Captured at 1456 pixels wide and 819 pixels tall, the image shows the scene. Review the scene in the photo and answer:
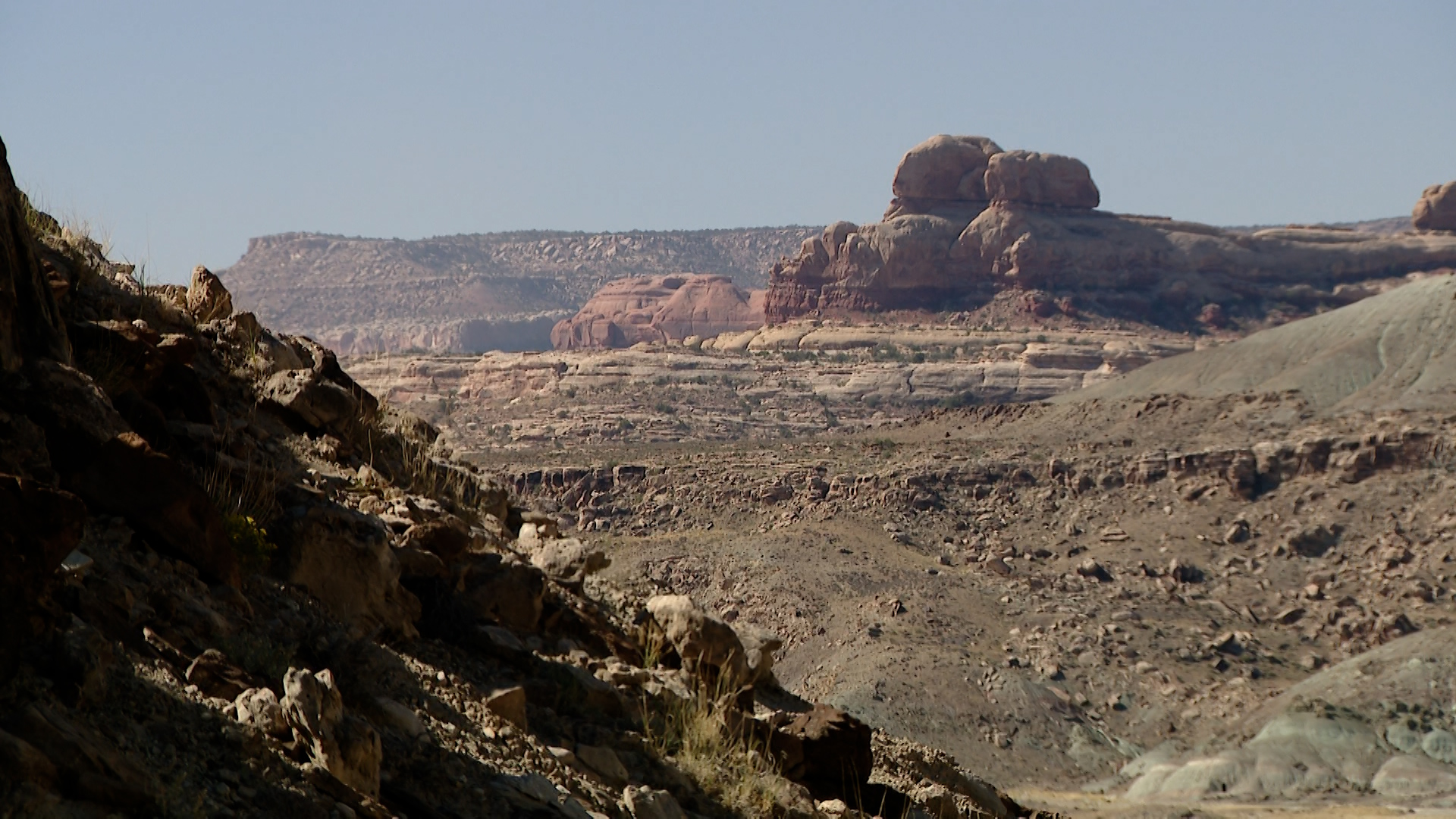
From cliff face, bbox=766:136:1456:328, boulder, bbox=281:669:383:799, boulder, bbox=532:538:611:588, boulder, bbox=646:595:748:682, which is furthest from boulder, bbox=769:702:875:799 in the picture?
cliff face, bbox=766:136:1456:328

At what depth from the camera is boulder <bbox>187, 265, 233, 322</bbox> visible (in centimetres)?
1155

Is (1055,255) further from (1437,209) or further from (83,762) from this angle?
(83,762)

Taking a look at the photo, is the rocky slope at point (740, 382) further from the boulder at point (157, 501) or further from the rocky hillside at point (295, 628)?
the boulder at point (157, 501)

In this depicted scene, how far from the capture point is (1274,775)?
34.6 metres

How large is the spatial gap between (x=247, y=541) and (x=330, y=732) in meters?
2.02

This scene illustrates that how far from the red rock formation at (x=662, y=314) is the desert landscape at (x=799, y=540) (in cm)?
2683

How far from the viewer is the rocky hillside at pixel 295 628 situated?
17.5ft

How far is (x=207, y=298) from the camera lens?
1184cm

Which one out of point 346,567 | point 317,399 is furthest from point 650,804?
point 317,399

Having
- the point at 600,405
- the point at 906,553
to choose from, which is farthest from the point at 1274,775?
the point at 600,405

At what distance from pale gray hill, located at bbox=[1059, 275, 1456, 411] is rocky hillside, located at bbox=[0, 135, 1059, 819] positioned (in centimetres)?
5262

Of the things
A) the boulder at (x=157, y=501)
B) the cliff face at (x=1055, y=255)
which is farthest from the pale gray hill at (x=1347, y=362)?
the boulder at (x=157, y=501)

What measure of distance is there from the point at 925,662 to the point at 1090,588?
8.30m

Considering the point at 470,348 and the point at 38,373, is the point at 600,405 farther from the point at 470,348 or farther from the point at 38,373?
the point at 470,348
